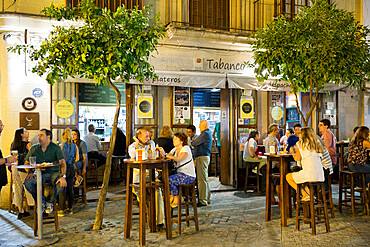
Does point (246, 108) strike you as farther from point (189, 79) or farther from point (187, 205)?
point (187, 205)

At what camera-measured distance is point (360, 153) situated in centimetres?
768

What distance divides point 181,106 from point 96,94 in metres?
3.44

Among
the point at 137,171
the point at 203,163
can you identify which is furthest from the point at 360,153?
the point at 137,171

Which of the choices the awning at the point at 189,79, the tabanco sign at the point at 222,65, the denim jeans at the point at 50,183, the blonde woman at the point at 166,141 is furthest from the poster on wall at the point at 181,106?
the denim jeans at the point at 50,183

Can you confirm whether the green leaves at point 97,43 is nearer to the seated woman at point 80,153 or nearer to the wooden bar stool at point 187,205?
the wooden bar stool at point 187,205

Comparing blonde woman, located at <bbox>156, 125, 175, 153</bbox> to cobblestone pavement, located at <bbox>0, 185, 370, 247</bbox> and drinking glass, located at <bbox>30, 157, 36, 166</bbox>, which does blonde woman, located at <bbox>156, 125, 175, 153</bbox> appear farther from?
drinking glass, located at <bbox>30, 157, 36, 166</bbox>

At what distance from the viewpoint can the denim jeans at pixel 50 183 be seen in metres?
6.70

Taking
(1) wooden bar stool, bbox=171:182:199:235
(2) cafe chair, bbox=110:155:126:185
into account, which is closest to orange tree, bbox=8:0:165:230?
(1) wooden bar stool, bbox=171:182:199:235

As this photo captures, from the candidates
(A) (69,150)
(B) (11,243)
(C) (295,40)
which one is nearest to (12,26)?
(A) (69,150)

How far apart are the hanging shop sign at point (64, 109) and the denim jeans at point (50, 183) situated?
2.83 meters

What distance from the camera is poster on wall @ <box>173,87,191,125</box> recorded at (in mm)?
10711

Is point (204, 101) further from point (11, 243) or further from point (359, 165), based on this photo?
point (11, 243)

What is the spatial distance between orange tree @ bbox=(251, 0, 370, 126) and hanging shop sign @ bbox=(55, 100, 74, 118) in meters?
5.07

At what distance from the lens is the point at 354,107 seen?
13.4 m
